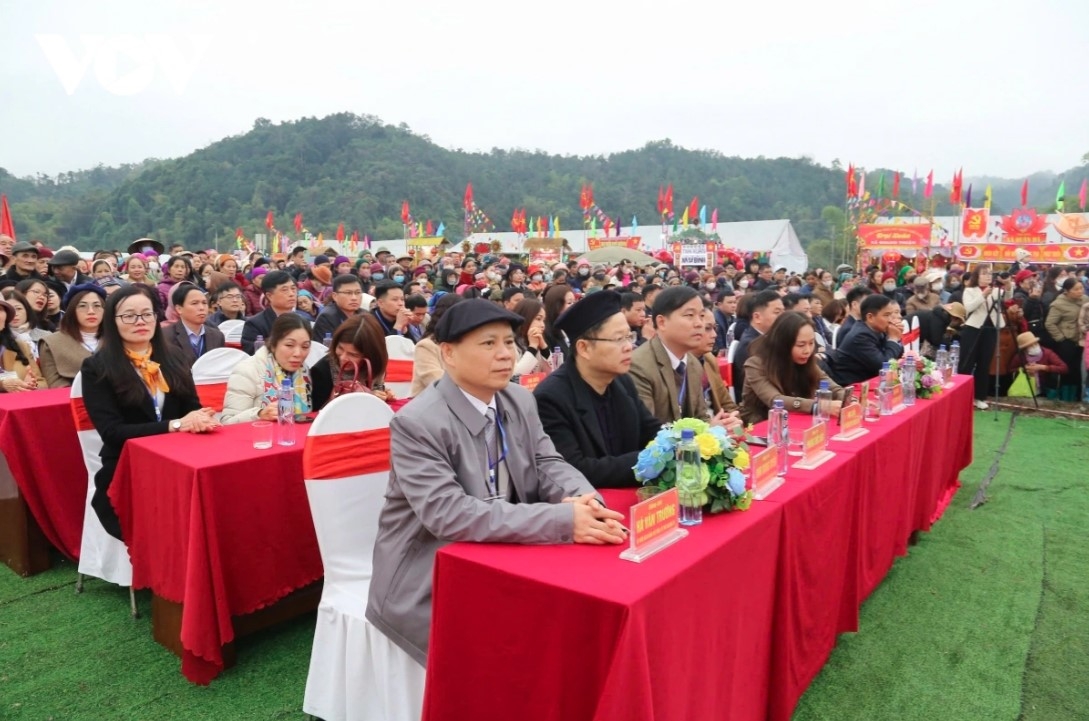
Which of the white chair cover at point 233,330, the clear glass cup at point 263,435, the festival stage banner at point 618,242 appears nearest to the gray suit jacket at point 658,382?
the clear glass cup at point 263,435

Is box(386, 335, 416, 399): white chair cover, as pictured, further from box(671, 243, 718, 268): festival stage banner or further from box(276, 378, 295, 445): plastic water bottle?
box(671, 243, 718, 268): festival stage banner

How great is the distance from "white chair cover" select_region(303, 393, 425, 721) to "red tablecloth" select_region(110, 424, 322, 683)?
51cm

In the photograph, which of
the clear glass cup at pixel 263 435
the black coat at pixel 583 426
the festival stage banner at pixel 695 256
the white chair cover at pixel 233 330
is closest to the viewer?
the black coat at pixel 583 426

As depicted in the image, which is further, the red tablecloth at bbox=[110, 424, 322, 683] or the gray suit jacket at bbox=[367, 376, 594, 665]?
the red tablecloth at bbox=[110, 424, 322, 683]

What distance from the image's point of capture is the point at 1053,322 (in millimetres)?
8711

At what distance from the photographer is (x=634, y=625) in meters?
1.47

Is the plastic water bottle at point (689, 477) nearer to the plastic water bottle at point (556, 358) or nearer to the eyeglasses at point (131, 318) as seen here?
the eyeglasses at point (131, 318)

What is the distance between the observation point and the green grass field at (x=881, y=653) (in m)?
2.58

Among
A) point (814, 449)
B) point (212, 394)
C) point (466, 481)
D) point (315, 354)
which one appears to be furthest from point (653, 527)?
point (212, 394)

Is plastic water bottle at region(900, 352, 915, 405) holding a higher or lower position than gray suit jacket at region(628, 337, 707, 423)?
lower

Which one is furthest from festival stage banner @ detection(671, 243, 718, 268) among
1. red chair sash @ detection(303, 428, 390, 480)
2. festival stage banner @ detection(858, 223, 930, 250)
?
red chair sash @ detection(303, 428, 390, 480)

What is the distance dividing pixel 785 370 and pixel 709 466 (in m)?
2.07

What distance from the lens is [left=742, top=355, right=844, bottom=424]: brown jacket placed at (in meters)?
3.82

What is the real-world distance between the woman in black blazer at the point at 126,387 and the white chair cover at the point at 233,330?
2.44m
